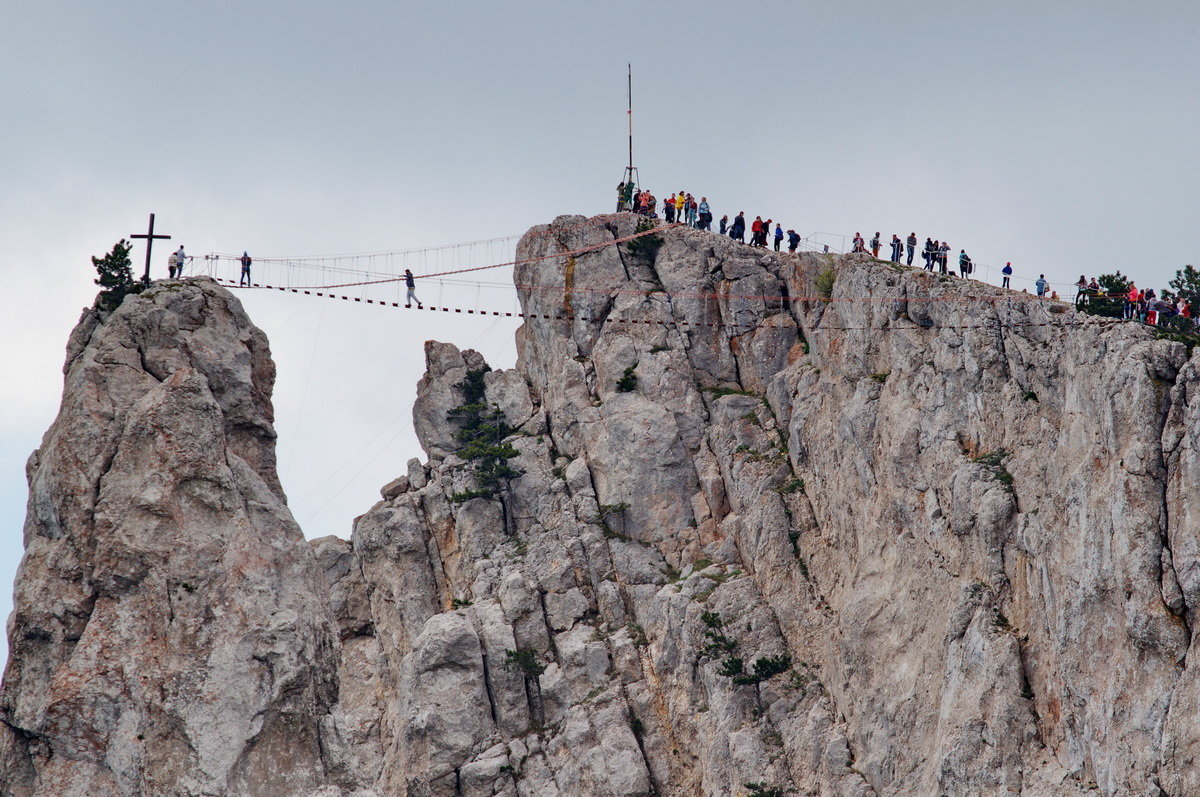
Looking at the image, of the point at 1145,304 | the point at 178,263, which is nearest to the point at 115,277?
the point at 178,263

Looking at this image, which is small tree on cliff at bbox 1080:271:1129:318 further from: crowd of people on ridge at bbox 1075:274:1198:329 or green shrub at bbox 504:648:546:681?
green shrub at bbox 504:648:546:681

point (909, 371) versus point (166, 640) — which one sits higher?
point (909, 371)

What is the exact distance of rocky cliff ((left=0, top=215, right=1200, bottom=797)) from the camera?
35219 millimetres

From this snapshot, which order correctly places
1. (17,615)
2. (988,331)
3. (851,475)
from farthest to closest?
(851,475) → (988,331) → (17,615)

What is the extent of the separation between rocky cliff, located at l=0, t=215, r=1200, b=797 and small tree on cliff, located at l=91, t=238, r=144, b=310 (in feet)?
1.96

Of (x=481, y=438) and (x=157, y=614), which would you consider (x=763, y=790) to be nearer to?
(x=481, y=438)

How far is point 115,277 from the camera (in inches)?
1732

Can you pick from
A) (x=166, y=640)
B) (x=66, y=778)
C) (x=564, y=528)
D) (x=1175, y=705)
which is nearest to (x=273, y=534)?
(x=166, y=640)

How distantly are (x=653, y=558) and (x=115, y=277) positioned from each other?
140 ft

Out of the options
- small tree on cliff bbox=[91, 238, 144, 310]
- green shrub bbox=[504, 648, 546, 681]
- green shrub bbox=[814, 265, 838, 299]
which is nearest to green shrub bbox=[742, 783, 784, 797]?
green shrub bbox=[504, 648, 546, 681]

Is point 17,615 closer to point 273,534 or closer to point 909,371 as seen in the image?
point 273,534

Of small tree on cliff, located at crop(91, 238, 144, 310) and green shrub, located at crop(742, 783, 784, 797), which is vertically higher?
small tree on cliff, located at crop(91, 238, 144, 310)

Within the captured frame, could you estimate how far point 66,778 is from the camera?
3322 cm

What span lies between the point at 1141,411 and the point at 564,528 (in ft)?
105
